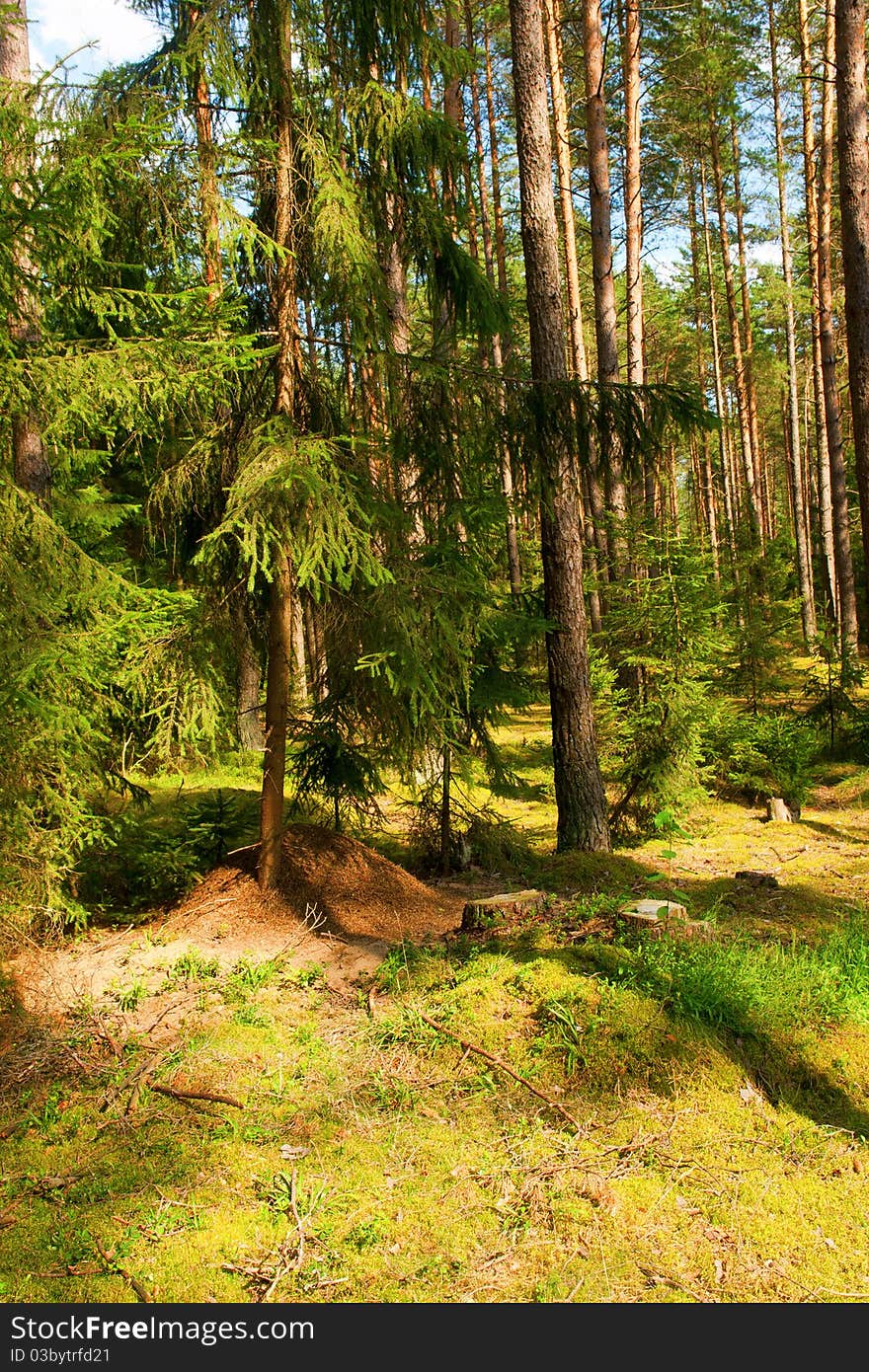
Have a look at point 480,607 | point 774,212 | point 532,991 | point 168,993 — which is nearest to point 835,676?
point 480,607

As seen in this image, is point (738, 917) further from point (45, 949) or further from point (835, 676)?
point (835, 676)

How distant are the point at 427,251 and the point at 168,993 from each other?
225 inches

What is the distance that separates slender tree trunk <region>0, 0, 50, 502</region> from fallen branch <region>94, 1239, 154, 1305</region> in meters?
4.87

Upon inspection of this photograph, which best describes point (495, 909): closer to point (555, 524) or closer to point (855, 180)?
point (555, 524)

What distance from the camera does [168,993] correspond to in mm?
5832

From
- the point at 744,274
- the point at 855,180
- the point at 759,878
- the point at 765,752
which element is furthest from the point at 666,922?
the point at 744,274

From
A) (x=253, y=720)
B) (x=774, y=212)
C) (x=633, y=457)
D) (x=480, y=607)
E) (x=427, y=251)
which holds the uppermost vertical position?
(x=774, y=212)

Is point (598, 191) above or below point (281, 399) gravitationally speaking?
above

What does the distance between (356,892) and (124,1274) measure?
3.75m

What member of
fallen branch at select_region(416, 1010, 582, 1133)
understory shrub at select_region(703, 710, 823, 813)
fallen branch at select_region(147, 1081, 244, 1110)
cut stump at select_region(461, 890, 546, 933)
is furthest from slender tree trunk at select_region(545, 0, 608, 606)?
fallen branch at select_region(147, 1081, 244, 1110)

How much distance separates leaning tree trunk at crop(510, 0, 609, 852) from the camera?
26.3ft

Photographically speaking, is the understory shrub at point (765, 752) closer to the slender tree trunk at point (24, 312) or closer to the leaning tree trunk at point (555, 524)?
the leaning tree trunk at point (555, 524)

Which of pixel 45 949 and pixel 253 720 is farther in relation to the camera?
pixel 253 720

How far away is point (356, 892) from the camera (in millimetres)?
7102
